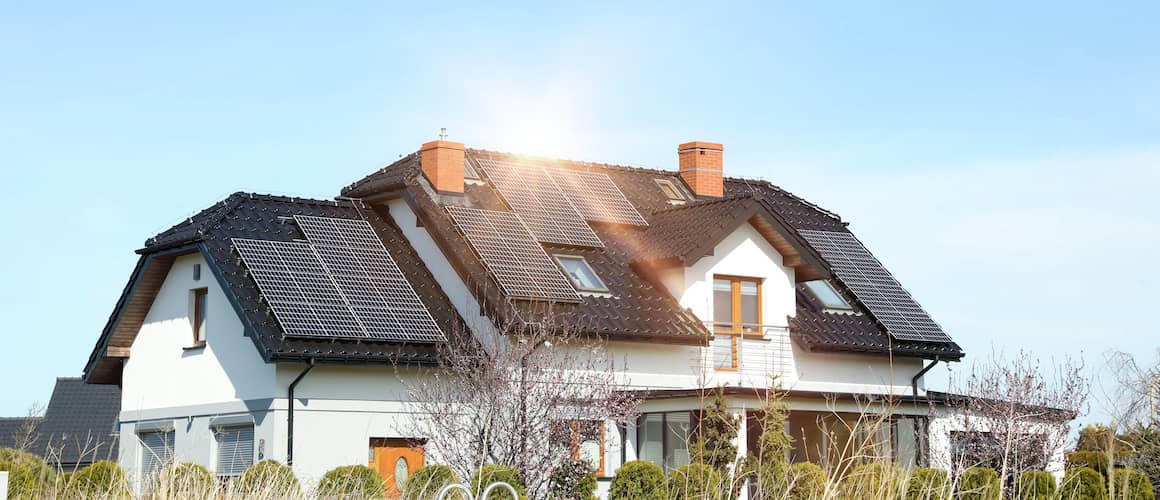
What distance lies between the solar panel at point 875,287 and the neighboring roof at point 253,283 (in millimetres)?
8358

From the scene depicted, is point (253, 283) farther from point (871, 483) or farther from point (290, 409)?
point (871, 483)

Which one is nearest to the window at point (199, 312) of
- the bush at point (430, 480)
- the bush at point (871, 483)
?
the bush at point (430, 480)

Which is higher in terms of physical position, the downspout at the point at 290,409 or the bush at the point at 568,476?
the downspout at the point at 290,409

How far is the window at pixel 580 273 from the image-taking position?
2367 cm

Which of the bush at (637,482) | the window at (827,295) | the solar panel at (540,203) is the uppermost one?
the solar panel at (540,203)

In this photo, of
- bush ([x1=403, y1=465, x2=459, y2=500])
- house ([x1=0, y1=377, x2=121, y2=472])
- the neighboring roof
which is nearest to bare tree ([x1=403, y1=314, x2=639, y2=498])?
the neighboring roof

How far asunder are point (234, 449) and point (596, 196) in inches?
343

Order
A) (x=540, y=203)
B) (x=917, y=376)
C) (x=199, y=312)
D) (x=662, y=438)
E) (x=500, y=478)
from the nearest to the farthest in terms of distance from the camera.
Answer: (x=500, y=478)
(x=662, y=438)
(x=199, y=312)
(x=540, y=203)
(x=917, y=376)

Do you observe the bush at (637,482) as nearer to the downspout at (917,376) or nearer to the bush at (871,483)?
the bush at (871,483)

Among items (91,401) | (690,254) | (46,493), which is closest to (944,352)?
(690,254)

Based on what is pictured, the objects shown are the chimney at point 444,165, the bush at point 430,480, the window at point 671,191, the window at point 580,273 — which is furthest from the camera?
the window at point 671,191

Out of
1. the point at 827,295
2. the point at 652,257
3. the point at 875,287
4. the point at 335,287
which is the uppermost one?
the point at 652,257

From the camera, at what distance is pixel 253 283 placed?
21750mm

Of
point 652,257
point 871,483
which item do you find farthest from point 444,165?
point 871,483
